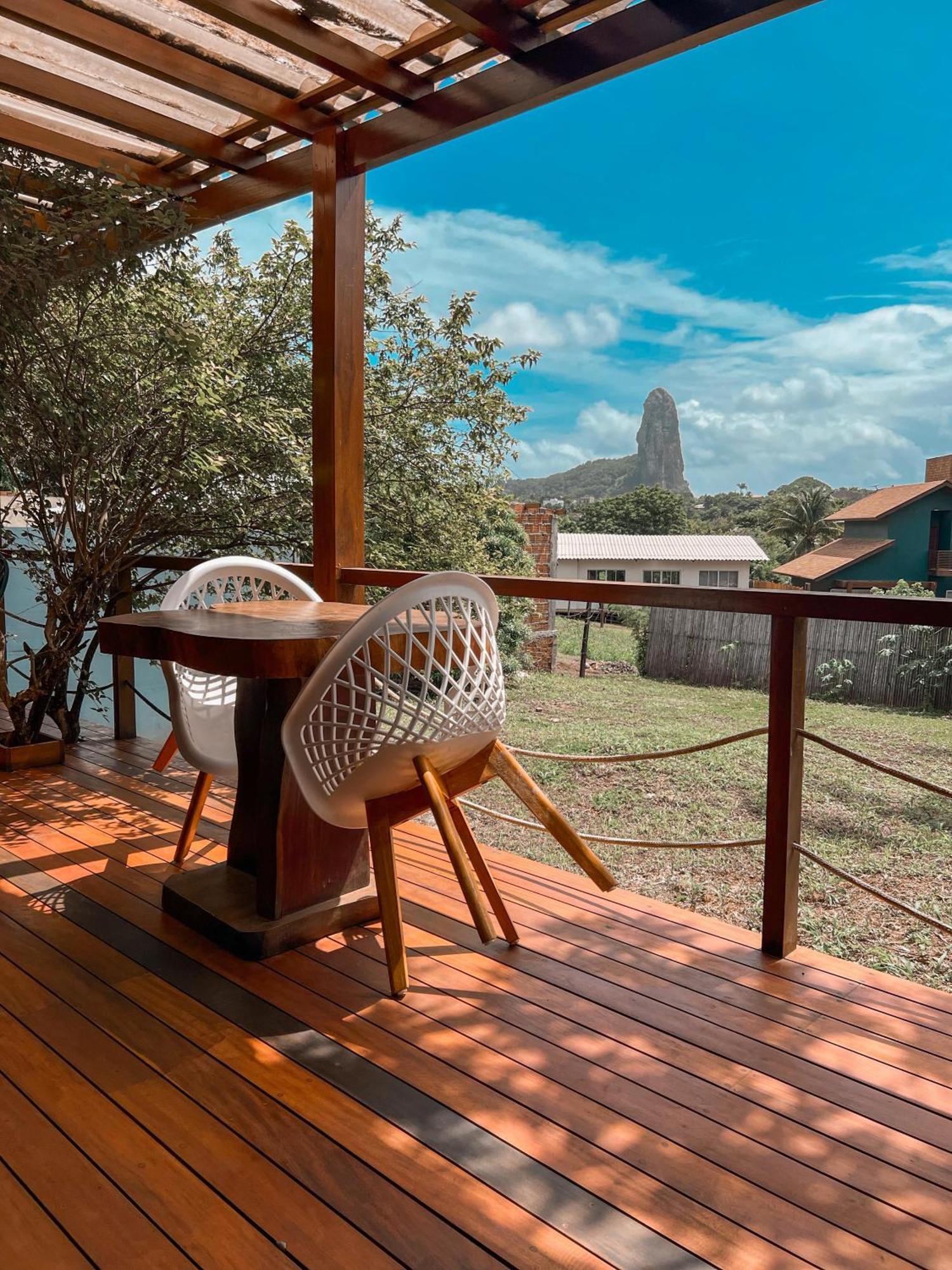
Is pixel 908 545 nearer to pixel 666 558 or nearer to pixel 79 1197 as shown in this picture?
pixel 666 558

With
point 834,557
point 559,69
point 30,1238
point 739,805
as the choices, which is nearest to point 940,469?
point 834,557

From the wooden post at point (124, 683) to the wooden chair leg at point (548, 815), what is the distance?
2.58 m

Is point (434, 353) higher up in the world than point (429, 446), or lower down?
higher up

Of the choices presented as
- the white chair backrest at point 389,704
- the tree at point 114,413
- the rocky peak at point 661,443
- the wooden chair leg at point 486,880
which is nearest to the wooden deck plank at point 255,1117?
the white chair backrest at point 389,704

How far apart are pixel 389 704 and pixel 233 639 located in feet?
1.15

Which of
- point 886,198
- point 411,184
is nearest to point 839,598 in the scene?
point 411,184

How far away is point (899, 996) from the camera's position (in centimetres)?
199

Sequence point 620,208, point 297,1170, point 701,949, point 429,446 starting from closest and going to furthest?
point 297,1170 → point 701,949 → point 429,446 → point 620,208

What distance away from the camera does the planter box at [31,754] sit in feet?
12.0

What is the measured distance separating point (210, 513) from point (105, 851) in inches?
102

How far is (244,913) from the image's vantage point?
2.18 meters

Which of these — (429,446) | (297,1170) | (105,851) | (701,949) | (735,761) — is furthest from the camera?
(735,761)

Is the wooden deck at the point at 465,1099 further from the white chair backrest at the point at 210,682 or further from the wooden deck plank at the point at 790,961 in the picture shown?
the white chair backrest at the point at 210,682

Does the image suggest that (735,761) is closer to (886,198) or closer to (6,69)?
(6,69)
